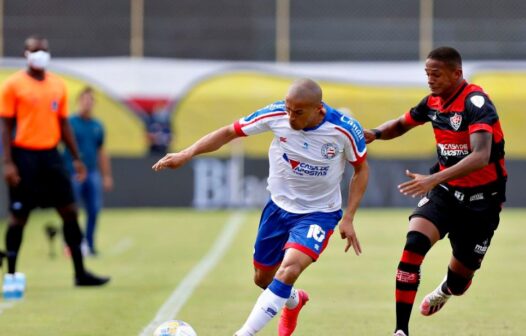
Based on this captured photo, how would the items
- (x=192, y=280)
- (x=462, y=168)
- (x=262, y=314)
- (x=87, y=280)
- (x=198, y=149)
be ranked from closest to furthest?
(x=262, y=314), (x=462, y=168), (x=198, y=149), (x=87, y=280), (x=192, y=280)

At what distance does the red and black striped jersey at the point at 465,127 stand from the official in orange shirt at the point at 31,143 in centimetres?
469

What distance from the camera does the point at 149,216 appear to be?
2559 cm

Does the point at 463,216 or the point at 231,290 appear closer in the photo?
the point at 463,216

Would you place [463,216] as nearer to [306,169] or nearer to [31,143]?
[306,169]

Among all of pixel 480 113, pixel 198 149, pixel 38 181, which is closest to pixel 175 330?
pixel 198 149

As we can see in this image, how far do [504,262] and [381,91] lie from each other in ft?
47.5

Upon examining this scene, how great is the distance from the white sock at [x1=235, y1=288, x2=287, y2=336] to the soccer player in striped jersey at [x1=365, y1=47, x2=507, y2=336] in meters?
1.11

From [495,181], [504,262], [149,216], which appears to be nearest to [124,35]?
[149,216]

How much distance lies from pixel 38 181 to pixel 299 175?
4.40m

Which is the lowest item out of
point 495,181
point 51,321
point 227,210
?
point 227,210

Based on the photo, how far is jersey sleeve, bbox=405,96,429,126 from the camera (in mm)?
9391

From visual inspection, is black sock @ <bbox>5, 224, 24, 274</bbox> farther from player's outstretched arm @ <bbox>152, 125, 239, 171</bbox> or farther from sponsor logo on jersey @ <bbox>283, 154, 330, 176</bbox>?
sponsor logo on jersey @ <bbox>283, 154, 330, 176</bbox>

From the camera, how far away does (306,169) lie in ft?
28.9

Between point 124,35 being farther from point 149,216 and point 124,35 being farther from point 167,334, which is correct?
point 167,334
